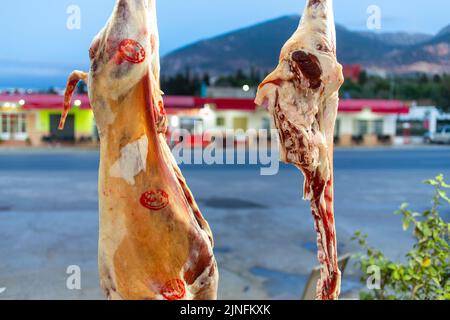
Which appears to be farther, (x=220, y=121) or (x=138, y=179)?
(x=220, y=121)

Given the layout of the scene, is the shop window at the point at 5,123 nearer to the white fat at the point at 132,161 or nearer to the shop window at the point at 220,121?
the shop window at the point at 220,121

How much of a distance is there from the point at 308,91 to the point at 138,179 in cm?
45

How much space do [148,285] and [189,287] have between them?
0.33 feet

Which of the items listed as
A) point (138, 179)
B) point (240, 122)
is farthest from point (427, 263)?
point (240, 122)

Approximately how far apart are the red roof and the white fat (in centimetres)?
1085

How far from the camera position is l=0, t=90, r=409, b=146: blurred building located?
1302 cm

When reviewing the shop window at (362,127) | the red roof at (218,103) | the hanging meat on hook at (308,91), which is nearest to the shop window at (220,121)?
the red roof at (218,103)

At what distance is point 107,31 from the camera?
1.05 meters

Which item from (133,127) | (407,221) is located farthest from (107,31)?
(407,221)

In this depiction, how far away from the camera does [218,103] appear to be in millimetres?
13281

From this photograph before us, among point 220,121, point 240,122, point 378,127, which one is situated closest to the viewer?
point 240,122

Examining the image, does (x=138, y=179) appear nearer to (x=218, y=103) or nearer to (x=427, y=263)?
(x=427, y=263)

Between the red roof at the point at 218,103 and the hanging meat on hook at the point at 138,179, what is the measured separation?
35.5 ft

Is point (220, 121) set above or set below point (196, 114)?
below
